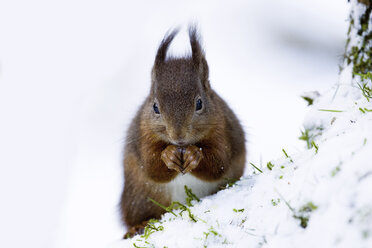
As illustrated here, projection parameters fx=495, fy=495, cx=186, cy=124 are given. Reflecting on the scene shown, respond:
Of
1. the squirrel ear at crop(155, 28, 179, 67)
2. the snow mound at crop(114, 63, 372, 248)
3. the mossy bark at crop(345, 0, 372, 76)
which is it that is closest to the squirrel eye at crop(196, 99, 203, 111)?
the squirrel ear at crop(155, 28, 179, 67)

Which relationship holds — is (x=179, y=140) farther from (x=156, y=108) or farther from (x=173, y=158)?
(x=156, y=108)

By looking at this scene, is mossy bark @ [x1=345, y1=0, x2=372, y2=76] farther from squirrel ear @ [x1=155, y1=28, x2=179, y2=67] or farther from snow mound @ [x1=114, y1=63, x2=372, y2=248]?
squirrel ear @ [x1=155, y1=28, x2=179, y2=67]

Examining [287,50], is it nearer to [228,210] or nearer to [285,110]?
[285,110]

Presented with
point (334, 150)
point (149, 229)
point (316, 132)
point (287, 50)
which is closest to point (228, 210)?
point (149, 229)

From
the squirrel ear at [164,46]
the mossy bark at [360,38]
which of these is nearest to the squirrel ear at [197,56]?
the squirrel ear at [164,46]

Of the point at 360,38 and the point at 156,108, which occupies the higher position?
the point at 360,38

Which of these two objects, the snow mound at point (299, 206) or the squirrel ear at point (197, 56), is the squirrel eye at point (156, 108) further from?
the snow mound at point (299, 206)

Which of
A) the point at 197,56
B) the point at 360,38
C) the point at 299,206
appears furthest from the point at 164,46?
the point at 299,206

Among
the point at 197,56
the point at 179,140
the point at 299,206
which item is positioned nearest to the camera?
the point at 299,206
